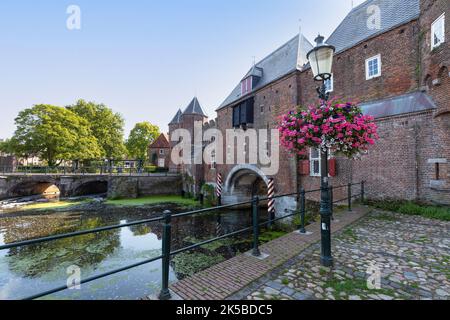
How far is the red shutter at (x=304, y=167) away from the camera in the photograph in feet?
37.5

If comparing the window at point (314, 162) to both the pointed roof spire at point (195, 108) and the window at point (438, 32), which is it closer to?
the window at point (438, 32)

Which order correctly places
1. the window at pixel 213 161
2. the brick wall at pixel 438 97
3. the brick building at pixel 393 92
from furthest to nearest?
1. the window at pixel 213 161
2. the brick building at pixel 393 92
3. the brick wall at pixel 438 97

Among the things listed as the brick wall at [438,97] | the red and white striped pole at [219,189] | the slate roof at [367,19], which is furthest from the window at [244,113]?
the brick wall at [438,97]

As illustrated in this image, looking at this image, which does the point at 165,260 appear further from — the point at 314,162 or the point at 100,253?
the point at 314,162

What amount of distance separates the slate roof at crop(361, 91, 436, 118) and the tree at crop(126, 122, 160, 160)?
41358 mm

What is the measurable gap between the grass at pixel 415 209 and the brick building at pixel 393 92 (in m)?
0.32

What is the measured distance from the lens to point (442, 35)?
23.0 ft

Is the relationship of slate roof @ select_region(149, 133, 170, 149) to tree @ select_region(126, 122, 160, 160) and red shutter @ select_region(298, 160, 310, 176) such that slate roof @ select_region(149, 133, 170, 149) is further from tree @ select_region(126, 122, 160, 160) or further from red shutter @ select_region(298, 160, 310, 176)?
red shutter @ select_region(298, 160, 310, 176)

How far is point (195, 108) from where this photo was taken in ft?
88.3

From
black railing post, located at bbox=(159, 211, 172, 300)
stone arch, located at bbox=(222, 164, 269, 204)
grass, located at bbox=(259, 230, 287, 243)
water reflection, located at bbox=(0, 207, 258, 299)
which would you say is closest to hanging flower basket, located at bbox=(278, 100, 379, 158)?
black railing post, located at bbox=(159, 211, 172, 300)

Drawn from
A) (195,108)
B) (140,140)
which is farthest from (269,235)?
(140,140)

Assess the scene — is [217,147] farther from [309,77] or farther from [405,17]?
[405,17]

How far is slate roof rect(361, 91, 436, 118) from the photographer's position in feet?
25.0
